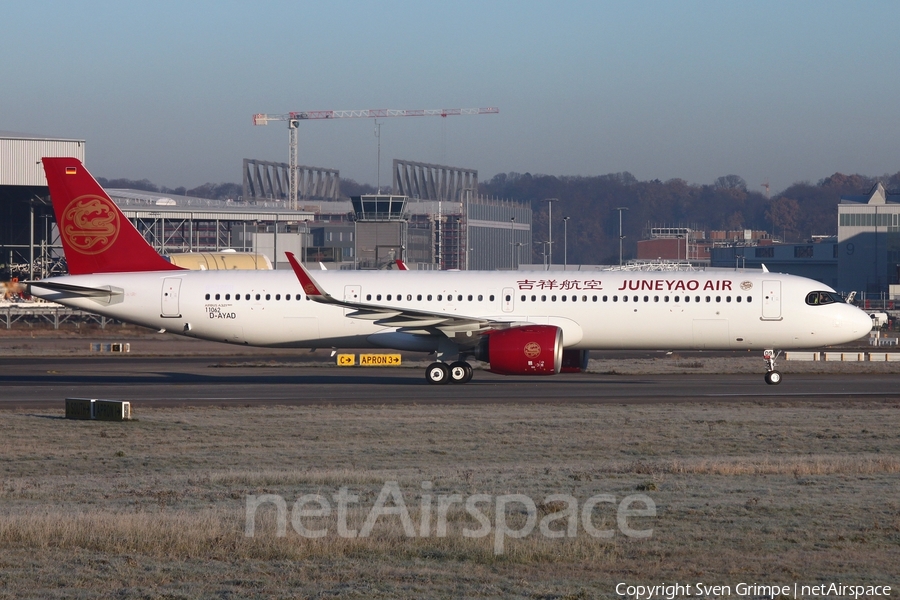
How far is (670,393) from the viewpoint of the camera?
31359 millimetres

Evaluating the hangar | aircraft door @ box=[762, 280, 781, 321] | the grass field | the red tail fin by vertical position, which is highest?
the hangar

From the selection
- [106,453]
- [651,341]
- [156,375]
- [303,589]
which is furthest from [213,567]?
[156,375]

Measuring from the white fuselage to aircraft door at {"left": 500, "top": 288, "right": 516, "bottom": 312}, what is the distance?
0.10 feet

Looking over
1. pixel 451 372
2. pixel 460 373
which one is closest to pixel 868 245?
pixel 460 373

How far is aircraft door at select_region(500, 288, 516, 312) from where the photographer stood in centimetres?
3438

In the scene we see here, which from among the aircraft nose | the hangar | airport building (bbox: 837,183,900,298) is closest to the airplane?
the aircraft nose

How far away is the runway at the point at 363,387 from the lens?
1157 inches

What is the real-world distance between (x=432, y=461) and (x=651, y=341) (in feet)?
58.2

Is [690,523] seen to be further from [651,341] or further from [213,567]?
[651,341]

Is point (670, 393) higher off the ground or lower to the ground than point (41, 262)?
lower

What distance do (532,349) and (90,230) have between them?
15245 millimetres

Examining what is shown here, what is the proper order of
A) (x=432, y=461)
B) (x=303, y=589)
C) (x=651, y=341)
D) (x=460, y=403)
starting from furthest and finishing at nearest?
(x=651, y=341) < (x=460, y=403) < (x=432, y=461) < (x=303, y=589)

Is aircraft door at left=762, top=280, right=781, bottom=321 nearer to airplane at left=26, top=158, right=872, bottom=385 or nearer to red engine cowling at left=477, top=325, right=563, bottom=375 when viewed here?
airplane at left=26, top=158, right=872, bottom=385

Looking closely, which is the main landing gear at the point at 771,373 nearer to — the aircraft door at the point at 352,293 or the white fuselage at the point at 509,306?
the white fuselage at the point at 509,306
